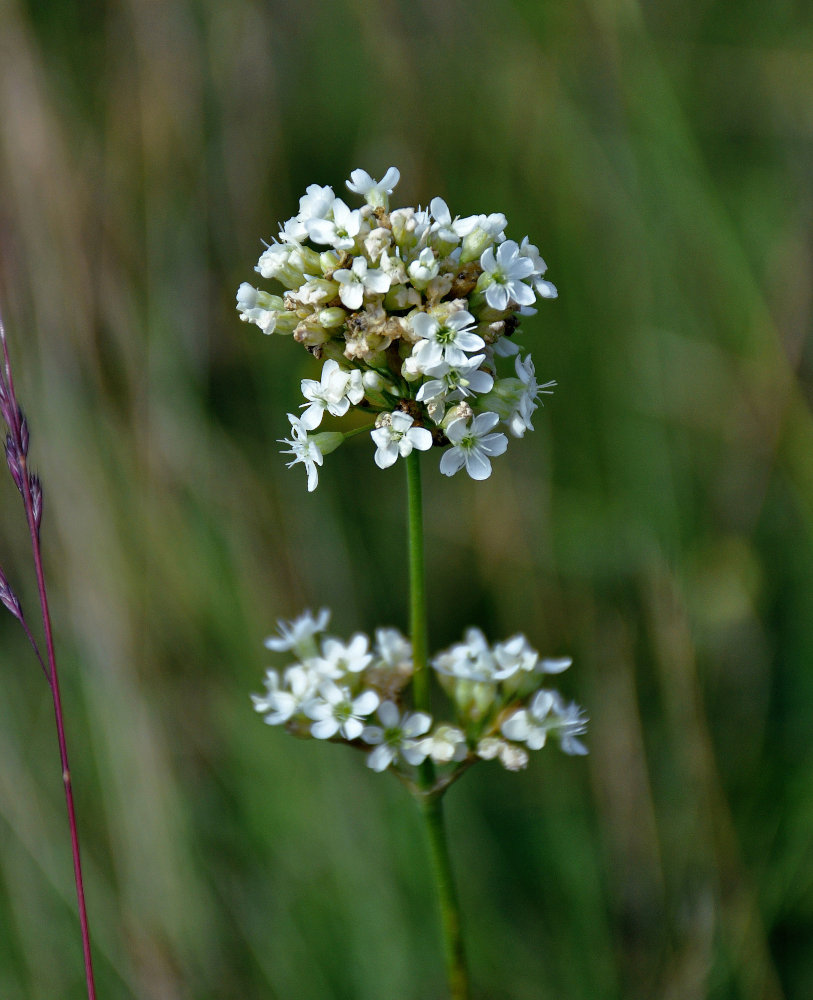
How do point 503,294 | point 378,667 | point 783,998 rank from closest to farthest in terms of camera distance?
1. point 503,294
2. point 378,667
3. point 783,998

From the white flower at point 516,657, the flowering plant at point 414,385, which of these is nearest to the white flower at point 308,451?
the flowering plant at point 414,385

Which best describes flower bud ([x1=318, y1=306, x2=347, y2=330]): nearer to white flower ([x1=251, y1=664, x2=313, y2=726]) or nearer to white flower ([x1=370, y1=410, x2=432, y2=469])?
white flower ([x1=370, y1=410, x2=432, y2=469])

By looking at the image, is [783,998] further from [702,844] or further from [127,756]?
[127,756]

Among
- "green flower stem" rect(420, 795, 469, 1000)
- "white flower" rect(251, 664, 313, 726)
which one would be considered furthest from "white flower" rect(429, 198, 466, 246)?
"green flower stem" rect(420, 795, 469, 1000)

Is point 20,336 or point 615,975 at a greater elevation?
point 20,336

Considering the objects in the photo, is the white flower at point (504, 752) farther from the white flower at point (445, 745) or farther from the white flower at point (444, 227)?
the white flower at point (444, 227)

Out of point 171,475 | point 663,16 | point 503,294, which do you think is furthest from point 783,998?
point 663,16
